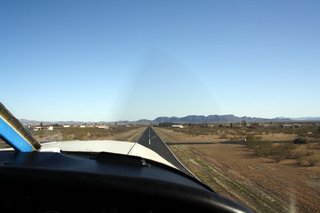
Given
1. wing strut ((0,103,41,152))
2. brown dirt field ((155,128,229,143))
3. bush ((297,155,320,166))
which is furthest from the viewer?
brown dirt field ((155,128,229,143))

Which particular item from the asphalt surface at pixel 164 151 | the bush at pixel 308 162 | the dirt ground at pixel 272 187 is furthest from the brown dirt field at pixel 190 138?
the dirt ground at pixel 272 187

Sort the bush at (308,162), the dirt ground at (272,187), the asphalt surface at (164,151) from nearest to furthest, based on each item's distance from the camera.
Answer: the dirt ground at (272,187) → the asphalt surface at (164,151) → the bush at (308,162)

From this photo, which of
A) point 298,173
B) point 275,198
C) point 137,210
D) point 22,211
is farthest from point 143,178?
point 298,173

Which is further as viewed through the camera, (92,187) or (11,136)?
(11,136)

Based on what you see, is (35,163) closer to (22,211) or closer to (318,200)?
(22,211)

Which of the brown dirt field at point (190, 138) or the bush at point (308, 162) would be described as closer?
the bush at point (308, 162)

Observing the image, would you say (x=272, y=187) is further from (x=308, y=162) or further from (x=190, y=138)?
(x=190, y=138)

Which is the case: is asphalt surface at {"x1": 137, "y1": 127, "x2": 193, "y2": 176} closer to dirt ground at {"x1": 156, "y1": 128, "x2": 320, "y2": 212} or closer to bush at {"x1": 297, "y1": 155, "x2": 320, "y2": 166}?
dirt ground at {"x1": 156, "y1": 128, "x2": 320, "y2": 212}

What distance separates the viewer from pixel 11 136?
2.86m

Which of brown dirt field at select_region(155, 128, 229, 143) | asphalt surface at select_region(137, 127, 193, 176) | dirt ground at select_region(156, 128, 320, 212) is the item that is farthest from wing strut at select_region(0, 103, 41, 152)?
brown dirt field at select_region(155, 128, 229, 143)

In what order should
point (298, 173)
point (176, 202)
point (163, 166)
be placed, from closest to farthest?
1. point (176, 202)
2. point (163, 166)
3. point (298, 173)

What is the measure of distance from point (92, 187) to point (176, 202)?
402 mm

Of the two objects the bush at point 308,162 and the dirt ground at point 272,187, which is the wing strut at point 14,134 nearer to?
the dirt ground at point 272,187

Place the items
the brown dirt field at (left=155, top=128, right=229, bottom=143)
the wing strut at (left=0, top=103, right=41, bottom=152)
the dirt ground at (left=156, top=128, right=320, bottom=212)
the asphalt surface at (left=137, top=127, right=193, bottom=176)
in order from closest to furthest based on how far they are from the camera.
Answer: the wing strut at (left=0, top=103, right=41, bottom=152) → the dirt ground at (left=156, top=128, right=320, bottom=212) → the asphalt surface at (left=137, top=127, right=193, bottom=176) → the brown dirt field at (left=155, top=128, right=229, bottom=143)
